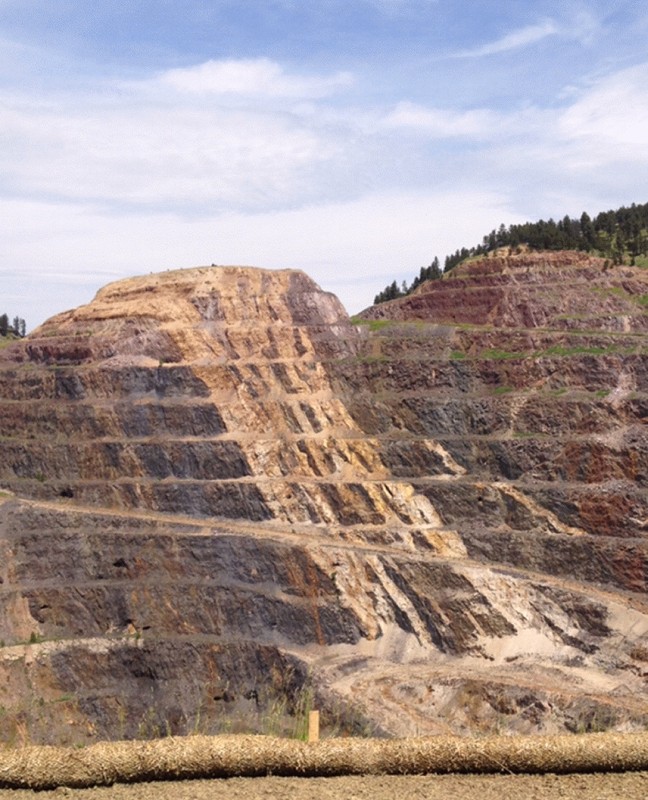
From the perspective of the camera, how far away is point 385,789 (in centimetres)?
1662

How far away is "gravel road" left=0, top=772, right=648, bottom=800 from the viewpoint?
1639cm

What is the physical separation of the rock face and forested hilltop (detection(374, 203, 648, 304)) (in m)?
5.95

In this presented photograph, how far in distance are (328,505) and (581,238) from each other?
46.0 meters

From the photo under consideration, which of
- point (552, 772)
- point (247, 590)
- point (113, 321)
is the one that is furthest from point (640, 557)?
point (113, 321)

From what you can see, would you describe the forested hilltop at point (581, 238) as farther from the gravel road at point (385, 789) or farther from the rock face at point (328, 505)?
the gravel road at point (385, 789)

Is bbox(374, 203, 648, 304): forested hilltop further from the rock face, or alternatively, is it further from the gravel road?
the gravel road

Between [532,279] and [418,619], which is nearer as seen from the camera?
[418,619]

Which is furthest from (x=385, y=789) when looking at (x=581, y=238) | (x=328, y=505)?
(x=581, y=238)

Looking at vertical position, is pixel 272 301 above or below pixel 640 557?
above

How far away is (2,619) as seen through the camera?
186 feet

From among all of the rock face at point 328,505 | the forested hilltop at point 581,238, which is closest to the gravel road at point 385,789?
the rock face at point 328,505

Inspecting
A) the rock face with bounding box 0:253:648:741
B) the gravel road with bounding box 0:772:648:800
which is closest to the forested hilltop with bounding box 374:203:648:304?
the rock face with bounding box 0:253:648:741

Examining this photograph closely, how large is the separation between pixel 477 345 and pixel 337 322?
44.1 feet

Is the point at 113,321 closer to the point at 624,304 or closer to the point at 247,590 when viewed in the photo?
the point at 247,590
